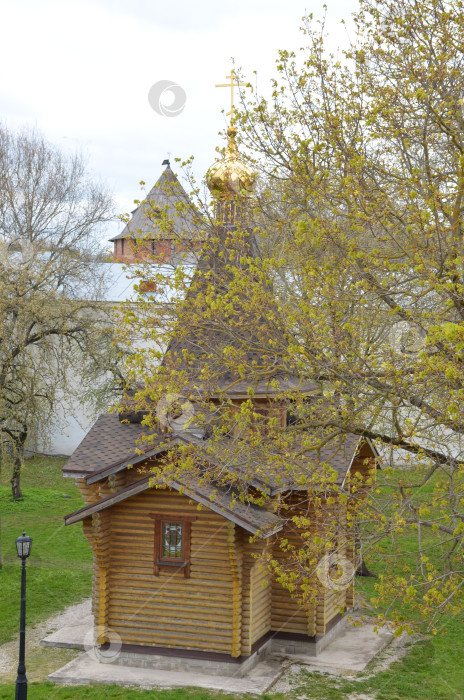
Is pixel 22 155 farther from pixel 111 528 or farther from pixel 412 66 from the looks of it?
pixel 412 66

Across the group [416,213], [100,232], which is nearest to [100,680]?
[416,213]

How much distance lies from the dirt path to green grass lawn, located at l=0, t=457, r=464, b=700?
0.33m

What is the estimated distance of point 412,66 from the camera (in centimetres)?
980

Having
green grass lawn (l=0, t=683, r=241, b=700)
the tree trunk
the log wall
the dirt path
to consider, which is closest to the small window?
the log wall

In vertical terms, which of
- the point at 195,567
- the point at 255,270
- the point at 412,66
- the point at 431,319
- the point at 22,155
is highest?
the point at 22,155

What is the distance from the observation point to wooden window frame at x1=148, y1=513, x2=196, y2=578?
13.5 metres

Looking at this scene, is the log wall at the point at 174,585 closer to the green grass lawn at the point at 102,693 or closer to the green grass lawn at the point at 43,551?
the green grass lawn at the point at 102,693

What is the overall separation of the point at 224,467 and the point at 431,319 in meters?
2.96

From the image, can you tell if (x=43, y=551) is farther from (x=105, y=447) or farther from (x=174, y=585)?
(x=174, y=585)

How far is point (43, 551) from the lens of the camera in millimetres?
21578

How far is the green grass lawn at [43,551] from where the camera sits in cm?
1712

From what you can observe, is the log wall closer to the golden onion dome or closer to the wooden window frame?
the wooden window frame

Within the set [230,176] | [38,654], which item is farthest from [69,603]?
[230,176]

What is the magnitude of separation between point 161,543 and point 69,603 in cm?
469
